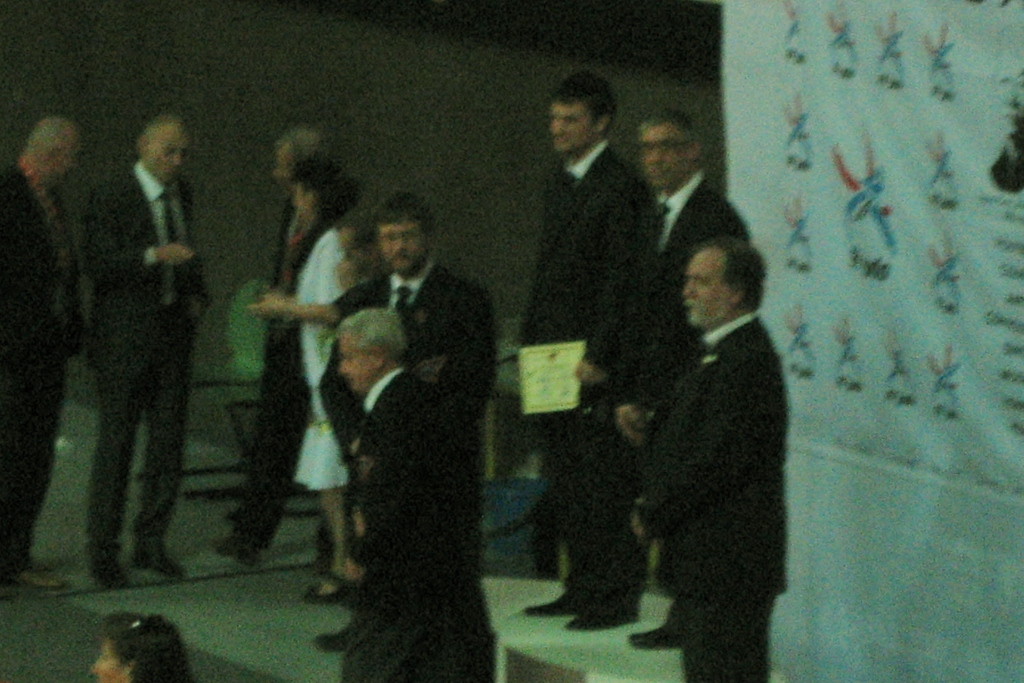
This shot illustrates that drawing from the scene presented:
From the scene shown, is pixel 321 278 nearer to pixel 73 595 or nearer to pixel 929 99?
pixel 73 595

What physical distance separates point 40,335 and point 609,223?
270cm

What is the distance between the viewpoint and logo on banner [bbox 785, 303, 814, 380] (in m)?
6.04

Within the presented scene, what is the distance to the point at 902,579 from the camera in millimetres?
5797

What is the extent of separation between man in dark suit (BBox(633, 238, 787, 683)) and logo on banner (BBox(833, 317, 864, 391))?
956mm

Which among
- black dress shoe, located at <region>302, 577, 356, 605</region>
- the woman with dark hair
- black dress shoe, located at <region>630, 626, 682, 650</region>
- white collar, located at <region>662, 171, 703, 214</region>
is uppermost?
white collar, located at <region>662, 171, 703, 214</region>

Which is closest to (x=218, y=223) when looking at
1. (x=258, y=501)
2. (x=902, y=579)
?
(x=258, y=501)

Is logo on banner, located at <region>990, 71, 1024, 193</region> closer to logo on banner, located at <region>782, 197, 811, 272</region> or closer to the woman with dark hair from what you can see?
logo on banner, located at <region>782, 197, 811, 272</region>

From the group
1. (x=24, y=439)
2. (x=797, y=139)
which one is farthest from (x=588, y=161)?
(x=24, y=439)

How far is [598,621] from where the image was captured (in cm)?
618

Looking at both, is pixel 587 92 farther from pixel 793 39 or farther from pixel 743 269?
pixel 743 269

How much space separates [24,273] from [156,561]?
1344 millimetres

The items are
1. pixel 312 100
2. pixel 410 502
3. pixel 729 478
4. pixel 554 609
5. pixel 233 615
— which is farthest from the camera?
pixel 312 100

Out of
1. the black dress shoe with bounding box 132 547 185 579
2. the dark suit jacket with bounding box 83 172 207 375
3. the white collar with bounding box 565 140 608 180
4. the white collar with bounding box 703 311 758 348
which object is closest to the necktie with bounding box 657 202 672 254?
the white collar with bounding box 565 140 608 180

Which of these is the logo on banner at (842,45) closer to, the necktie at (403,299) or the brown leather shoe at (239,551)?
the necktie at (403,299)
